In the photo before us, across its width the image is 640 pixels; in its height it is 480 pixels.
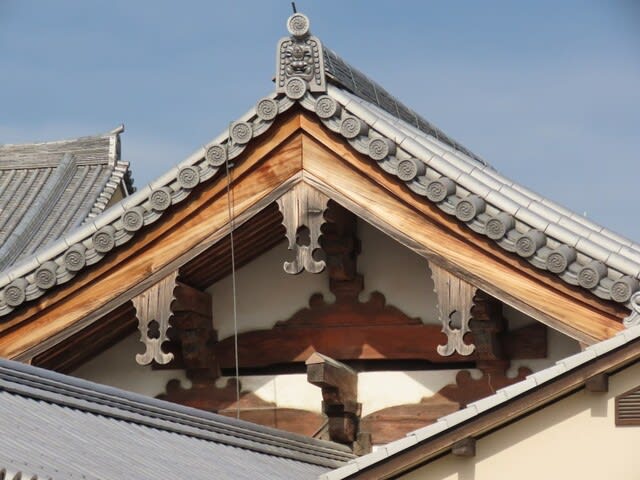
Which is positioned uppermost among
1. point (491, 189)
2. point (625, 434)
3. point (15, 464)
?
point (491, 189)

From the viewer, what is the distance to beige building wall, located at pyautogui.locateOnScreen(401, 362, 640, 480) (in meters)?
8.25

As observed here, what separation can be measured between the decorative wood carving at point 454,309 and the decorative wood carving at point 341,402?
3.26 feet

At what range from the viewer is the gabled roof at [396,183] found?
33.2 ft

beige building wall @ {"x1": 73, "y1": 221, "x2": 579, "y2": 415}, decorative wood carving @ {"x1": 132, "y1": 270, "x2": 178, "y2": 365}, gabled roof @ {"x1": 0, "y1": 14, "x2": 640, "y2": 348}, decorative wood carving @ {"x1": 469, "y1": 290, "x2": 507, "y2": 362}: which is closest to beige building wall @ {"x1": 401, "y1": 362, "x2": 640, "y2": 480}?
gabled roof @ {"x1": 0, "y1": 14, "x2": 640, "y2": 348}

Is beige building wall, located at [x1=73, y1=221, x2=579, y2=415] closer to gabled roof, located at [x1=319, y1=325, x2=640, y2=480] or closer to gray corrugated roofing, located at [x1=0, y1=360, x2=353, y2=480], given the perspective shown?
gray corrugated roofing, located at [x1=0, y1=360, x2=353, y2=480]

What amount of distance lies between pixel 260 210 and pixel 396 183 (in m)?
1.05

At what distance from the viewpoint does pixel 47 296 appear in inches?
443

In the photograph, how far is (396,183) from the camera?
1075 centimetres

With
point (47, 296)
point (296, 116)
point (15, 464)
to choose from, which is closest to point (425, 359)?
point (296, 116)

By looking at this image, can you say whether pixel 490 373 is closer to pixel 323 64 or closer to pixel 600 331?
pixel 600 331

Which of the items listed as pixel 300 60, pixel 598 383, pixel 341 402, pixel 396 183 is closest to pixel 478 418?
pixel 598 383

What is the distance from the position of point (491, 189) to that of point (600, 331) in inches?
48.7

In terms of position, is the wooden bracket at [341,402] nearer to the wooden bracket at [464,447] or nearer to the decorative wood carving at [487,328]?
the decorative wood carving at [487,328]

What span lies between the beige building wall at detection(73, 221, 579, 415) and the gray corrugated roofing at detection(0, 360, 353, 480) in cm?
117
